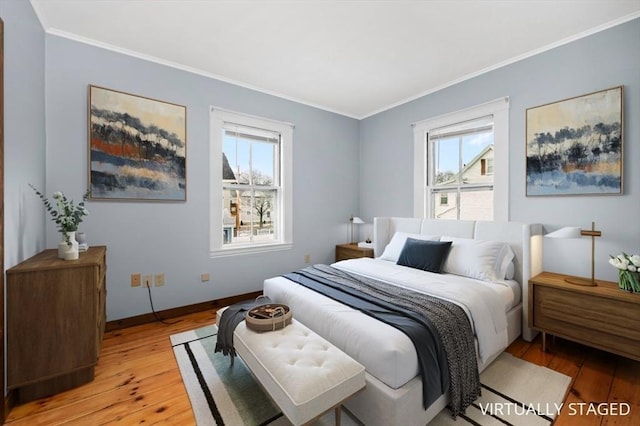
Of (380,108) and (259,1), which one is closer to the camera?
(259,1)

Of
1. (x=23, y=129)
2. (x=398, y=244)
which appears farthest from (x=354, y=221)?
(x=23, y=129)

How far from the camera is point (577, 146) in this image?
8.32ft

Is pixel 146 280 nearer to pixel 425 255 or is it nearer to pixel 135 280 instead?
pixel 135 280

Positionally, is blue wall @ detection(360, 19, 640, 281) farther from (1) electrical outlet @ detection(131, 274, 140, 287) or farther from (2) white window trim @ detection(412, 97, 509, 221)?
(1) electrical outlet @ detection(131, 274, 140, 287)

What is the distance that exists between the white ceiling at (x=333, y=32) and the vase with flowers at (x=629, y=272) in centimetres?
197

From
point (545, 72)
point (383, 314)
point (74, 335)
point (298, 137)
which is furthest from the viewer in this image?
point (298, 137)

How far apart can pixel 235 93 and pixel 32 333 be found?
9.80ft

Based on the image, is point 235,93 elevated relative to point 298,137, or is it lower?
elevated

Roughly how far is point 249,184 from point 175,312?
179 cm

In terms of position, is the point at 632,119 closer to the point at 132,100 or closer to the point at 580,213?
the point at 580,213

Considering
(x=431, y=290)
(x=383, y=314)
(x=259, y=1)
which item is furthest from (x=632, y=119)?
(x=259, y=1)

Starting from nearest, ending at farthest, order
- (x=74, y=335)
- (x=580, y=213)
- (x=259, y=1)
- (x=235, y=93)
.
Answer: (x=74, y=335) < (x=259, y=1) < (x=580, y=213) < (x=235, y=93)

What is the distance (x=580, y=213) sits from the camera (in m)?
2.52

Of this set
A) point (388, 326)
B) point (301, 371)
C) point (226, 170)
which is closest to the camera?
Answer: point (301, 371)
